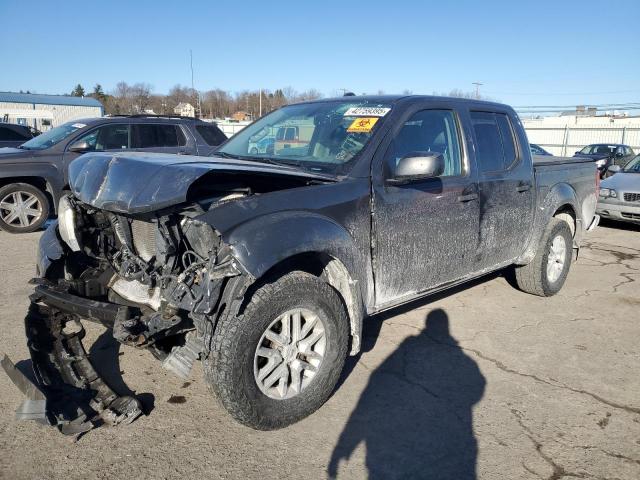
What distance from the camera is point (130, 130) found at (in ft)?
28.5

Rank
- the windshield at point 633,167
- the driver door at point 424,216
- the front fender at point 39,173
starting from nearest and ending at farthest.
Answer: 1. the driver door at point 424,216
2. the front fender at point 39,173
3. the windshield at point 633,167

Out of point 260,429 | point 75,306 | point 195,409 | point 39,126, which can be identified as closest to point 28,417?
point 75,306

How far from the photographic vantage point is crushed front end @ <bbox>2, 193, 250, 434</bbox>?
2682 millimetres

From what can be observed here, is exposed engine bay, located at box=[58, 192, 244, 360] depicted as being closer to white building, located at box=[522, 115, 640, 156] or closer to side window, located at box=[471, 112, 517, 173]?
side window, located at box=[471, 112, 517, 173]

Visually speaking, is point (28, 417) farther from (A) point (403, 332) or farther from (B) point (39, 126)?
(B) point (39, 126)

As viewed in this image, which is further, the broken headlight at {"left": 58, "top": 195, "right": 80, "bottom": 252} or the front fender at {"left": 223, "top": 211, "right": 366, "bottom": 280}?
the broken headlight at {"left": 58, "top": 195, "right": 80, "bottom": 252}

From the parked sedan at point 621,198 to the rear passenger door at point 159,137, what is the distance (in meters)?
7.98

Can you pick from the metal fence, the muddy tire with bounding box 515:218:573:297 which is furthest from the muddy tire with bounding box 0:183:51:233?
the metal fence

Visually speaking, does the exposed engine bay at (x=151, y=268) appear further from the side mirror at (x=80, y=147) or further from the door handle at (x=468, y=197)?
the side mirror at (x=80, y=147)

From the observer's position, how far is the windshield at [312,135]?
3.60m

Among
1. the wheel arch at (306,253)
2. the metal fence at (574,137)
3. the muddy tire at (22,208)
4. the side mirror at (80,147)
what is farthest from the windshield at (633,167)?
the metal fence at (574,137)

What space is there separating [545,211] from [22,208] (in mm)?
7603

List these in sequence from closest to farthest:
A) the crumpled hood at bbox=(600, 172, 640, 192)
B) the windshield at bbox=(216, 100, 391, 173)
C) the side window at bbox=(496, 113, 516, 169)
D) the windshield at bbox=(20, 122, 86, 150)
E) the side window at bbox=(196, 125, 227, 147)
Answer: the windshield at bbox=(216, 100, 391, 173) < the side window at bbox=(496, 113, 516, 169) < the windshield at bbox=(20, 122, 86, 150) < the side window at bbox=(196, 125, 227, 147) < the crumpled hood at bbox=(600, 172, 640, 192)

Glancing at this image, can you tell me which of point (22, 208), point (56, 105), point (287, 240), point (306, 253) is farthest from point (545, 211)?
point (56, 105)
